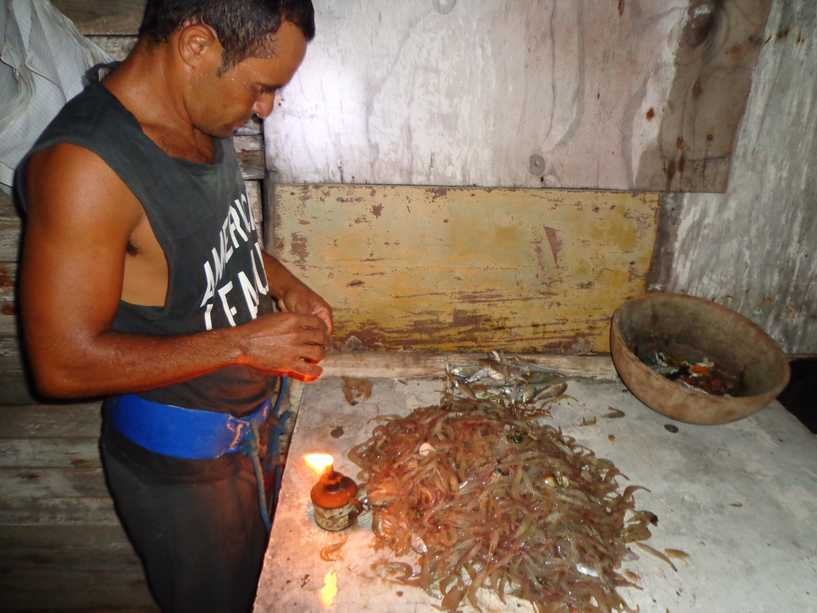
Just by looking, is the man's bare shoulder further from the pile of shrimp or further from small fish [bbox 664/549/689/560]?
small fish [bbox 664/549/689/560]

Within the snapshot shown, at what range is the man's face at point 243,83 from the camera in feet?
6.15

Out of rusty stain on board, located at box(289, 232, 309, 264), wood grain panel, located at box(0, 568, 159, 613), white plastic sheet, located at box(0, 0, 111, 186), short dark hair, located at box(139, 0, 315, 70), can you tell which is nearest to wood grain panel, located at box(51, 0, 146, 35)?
white plastic sheet, located at box(0, 0, 111, 186)

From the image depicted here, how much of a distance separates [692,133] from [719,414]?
1.71 m

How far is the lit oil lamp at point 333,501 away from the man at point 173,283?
53 centimetres

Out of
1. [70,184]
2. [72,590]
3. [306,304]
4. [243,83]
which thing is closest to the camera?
[70,184]

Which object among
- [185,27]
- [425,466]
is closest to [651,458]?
[425,466]

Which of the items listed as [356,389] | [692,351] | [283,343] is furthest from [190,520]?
[692,351]

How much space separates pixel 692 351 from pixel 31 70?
4126 mm

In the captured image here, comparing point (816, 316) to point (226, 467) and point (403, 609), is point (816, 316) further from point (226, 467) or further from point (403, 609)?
point (226, 467)

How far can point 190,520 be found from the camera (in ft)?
8.01

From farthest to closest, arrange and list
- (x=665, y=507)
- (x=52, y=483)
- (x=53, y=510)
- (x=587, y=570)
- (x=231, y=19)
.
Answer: (x=53, y=510) → (x=52, y=483) → (x=665, y=507) → (x=587, y=570) → (x=231, y=19)

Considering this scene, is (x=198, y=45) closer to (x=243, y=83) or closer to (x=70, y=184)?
(x=243, y=83)

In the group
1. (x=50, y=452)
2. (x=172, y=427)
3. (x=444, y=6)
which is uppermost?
(x=444, y=6)

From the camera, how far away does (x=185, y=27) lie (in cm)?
181
